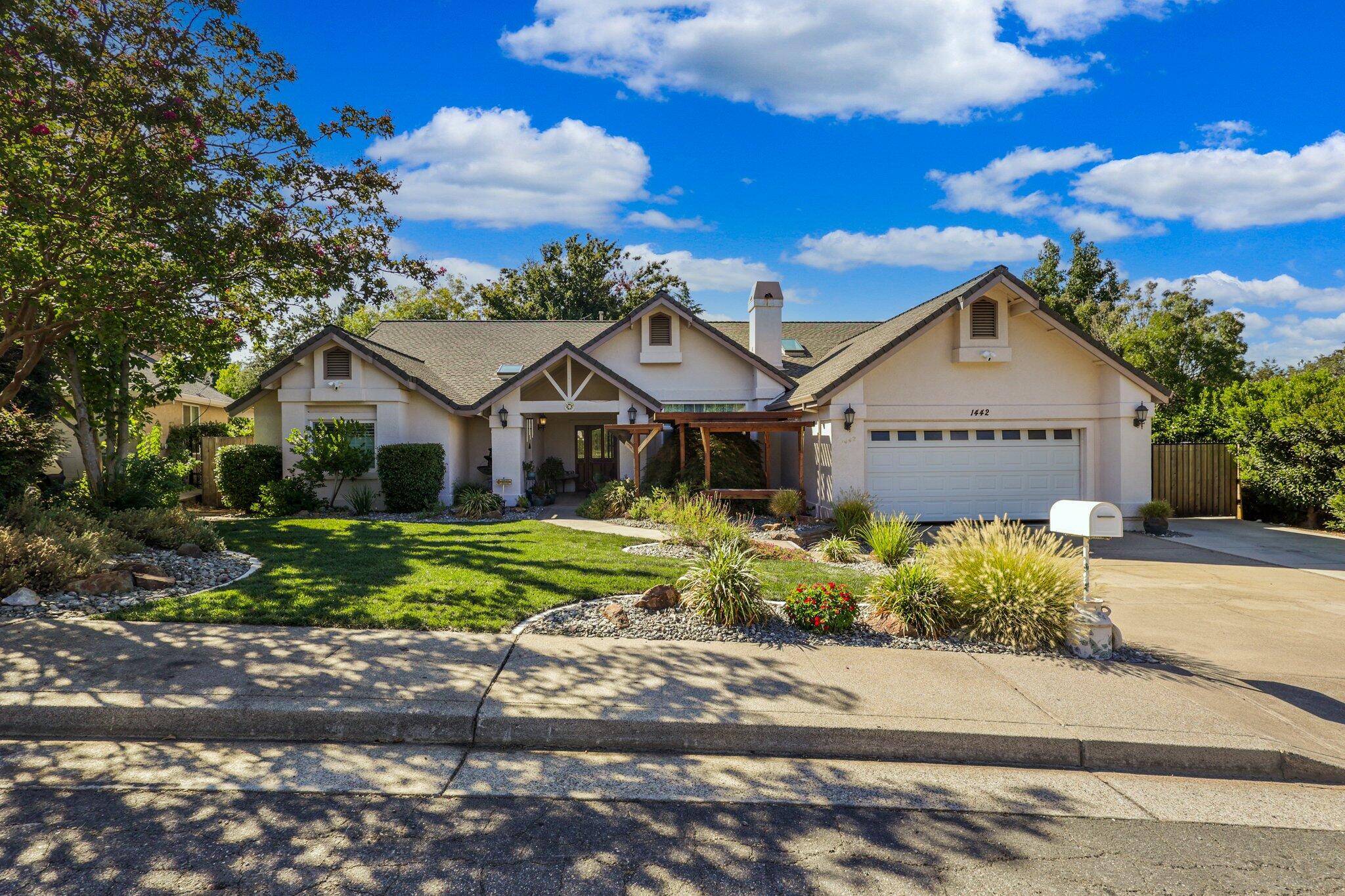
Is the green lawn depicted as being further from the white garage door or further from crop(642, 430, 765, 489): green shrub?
the white garage door

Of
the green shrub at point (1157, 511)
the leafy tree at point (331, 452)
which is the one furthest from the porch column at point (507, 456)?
the green shrub at point (1157, 511)

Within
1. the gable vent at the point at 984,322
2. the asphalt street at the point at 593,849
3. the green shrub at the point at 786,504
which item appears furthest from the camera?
the gable vent at the point at 984,322

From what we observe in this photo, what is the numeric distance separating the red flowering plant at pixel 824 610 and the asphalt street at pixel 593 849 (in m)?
2.86

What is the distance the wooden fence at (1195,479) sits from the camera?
1611 centimetres

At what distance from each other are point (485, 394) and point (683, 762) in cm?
1488

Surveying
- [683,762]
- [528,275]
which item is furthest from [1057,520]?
[528,275]

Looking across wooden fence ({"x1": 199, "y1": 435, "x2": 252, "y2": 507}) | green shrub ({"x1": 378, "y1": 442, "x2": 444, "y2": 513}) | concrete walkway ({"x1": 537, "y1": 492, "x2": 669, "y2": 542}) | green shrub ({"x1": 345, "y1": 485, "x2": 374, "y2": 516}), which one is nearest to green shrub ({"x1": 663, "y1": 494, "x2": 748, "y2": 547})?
concrete walkway ({"x1": 537, "y1": 492, "x2": 669, "y2": 542})

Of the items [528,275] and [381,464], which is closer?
[381,464]

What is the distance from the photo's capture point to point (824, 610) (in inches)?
262

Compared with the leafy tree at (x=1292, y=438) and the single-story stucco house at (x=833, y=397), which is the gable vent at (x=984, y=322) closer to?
the single-story stucco house at (x=833, y=397)

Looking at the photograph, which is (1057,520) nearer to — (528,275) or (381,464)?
(381,464)

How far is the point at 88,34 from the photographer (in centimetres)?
788

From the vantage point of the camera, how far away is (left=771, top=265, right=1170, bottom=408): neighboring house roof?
1389cm

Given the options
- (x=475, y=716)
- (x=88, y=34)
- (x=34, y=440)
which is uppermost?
(x=88, y=34)
